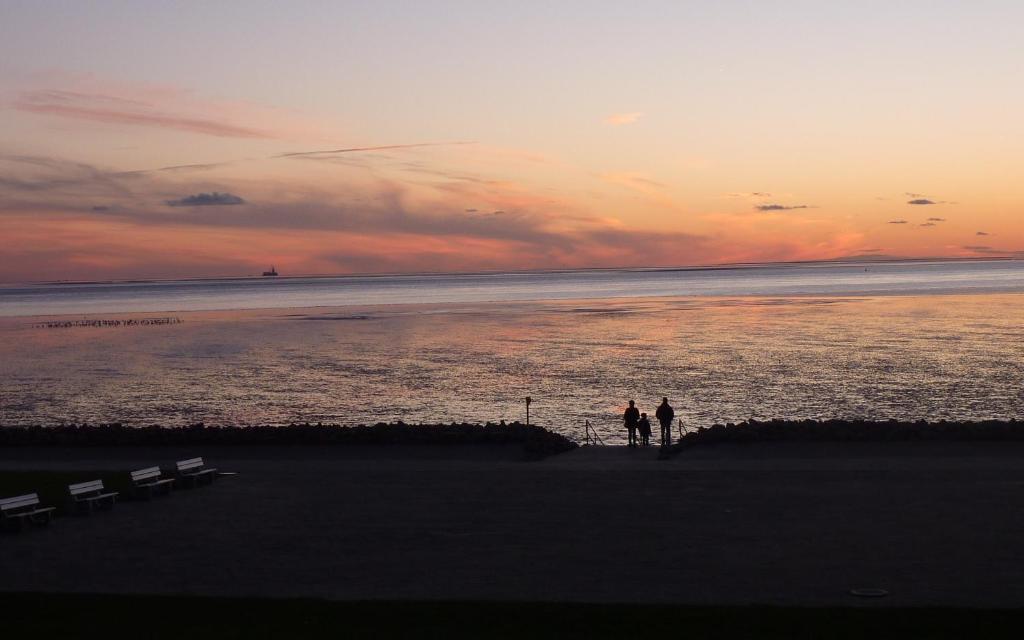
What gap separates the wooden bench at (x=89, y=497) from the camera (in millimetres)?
20156

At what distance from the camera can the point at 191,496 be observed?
2192cm

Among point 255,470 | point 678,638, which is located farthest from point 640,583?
point 255,470

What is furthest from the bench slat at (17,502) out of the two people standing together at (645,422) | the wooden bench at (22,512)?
the two people standing together at (645,422)

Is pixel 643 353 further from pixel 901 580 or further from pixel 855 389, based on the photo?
pixel 901 580

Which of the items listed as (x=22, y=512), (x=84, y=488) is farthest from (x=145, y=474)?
(x=22, y=512)

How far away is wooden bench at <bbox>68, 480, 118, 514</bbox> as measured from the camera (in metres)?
20.2

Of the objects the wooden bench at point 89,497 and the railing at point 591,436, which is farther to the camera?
the railing at point 591,436

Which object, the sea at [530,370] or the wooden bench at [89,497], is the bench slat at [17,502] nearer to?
the wooden bench at [89,497]

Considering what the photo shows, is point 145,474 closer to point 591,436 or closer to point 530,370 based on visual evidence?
point 591,436

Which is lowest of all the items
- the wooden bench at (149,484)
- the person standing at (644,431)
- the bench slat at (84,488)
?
the person standing at (644,431)

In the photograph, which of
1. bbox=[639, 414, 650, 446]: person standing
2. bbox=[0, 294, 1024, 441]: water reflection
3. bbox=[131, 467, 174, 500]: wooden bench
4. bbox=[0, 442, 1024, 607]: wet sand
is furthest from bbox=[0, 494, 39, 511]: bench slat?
bbox=[0, 294, 1024, 441]: water reflection

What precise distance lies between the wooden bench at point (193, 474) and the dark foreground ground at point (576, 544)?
498mm

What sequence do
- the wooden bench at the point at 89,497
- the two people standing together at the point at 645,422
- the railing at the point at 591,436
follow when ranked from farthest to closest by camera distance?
the railing at the point at 591,436, the two people standing together at the point at 645,422, the wooden bench at the point at 89,497

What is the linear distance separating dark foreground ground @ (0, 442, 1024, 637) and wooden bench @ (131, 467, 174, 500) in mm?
391
